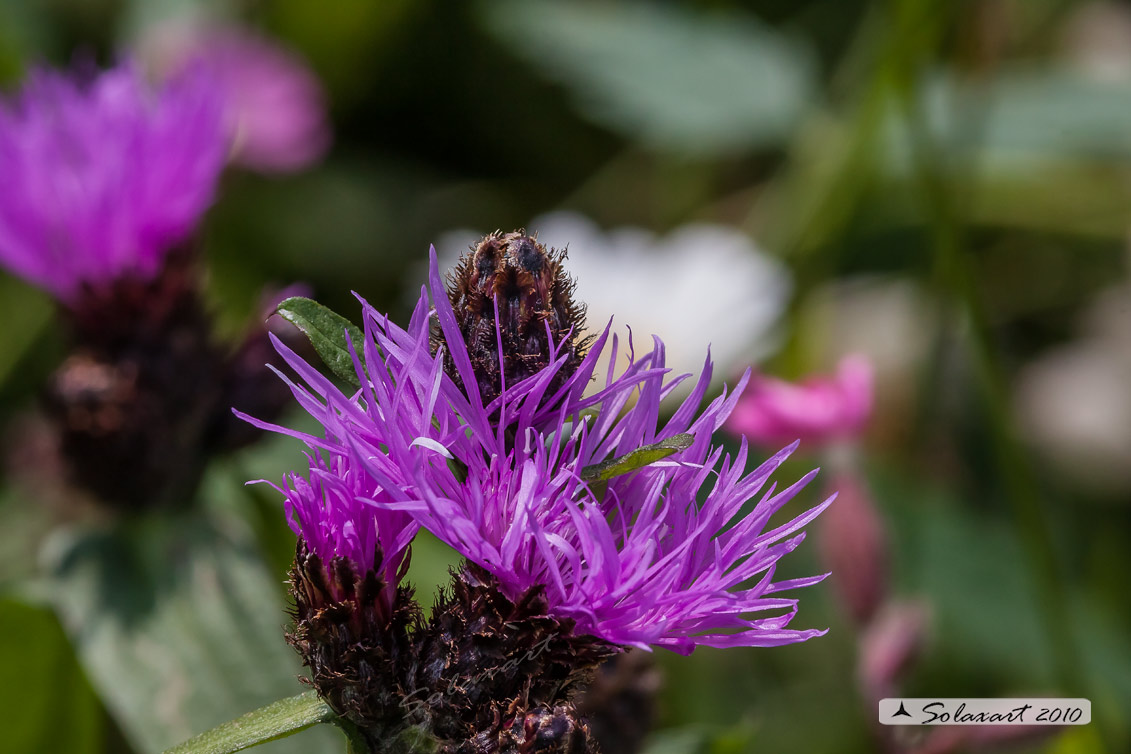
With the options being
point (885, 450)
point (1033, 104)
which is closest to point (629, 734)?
point (885, 450)

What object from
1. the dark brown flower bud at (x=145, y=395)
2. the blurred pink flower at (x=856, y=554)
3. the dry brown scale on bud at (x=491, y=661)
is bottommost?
the blurred pink flower at (x=856, y=554)

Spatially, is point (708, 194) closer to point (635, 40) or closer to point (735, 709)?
point (635, 40)

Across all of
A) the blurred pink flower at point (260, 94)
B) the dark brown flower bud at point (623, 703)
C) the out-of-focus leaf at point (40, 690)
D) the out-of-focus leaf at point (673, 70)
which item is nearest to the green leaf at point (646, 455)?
the dark brown flower bud at point (623, 703)

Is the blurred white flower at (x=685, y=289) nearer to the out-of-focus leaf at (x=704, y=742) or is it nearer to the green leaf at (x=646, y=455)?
the out-of-focus leaf at (x=704, y=742)

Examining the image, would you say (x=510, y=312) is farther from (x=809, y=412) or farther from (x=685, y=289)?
(x=685, y=289)

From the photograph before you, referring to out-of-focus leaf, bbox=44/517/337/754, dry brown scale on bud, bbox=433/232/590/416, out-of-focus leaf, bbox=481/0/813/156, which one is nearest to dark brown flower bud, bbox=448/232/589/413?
dry brown scale on bud, bbox=433/232/590/416
